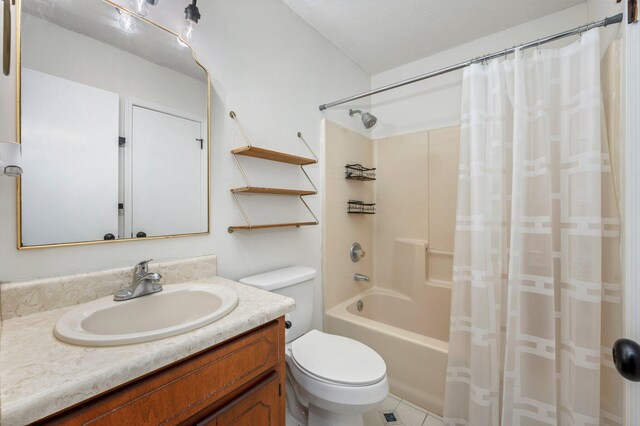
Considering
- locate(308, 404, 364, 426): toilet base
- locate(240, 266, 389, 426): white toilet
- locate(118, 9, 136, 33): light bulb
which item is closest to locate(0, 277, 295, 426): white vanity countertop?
locate(240, 266, 389, 426): white toilet

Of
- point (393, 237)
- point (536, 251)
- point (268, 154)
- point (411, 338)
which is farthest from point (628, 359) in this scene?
point (393, 237)

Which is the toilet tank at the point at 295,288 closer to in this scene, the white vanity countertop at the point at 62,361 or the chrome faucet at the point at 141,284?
the chrome faucet at the point at 141,284

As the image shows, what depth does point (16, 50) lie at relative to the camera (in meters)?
0.80

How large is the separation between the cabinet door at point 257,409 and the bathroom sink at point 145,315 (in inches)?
9.8

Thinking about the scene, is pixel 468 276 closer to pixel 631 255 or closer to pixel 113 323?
pixel 631 255

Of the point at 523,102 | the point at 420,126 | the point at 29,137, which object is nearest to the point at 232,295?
the point at 29,137

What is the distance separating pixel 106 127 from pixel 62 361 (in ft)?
2.62

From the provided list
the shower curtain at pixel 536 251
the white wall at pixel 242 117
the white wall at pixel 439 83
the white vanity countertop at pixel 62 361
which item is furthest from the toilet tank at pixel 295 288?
the white wall at pixel 439 83

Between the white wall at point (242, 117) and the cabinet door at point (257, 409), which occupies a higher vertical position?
the white wall at point (242, 117)

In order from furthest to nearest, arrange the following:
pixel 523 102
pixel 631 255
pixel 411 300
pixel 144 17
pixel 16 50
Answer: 1. pixel 411 300
2. pixel 523 102
3. pixel 144 17
4. pixel 16 50
5. pixel 631 255

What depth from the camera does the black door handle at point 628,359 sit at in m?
0.43

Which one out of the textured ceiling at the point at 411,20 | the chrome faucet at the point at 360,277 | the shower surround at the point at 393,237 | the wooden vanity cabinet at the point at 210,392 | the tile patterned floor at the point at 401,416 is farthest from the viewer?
Answer: the chrome faucet at the point at 360,277

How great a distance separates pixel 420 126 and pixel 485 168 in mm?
1065

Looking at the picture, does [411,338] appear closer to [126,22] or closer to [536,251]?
[536,251]
